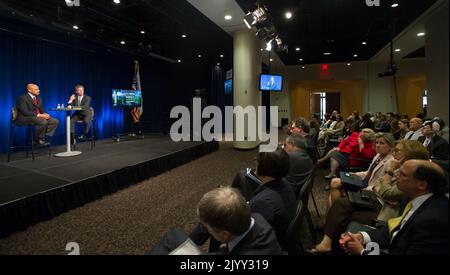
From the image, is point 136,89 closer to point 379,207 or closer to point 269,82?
point 269,82

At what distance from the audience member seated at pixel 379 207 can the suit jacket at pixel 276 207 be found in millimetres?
571

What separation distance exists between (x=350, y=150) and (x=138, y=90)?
267 inches

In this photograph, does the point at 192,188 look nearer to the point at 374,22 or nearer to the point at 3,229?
the point at 3,229

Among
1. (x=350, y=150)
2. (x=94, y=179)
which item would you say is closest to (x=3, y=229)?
(x=94, y=179)

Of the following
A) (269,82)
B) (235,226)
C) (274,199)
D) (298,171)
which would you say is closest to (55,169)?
(298,171)

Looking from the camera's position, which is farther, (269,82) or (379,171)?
(269,82)

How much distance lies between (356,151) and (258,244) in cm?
347

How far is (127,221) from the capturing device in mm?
2938

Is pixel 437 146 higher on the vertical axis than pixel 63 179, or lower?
higher

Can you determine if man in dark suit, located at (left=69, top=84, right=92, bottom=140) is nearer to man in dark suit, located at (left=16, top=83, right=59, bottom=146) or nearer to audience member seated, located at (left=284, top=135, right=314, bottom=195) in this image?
man in dark suit, located at (left=16, top=83, right=59, bottom=146)

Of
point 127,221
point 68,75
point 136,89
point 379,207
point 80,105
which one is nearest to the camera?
point 379,207

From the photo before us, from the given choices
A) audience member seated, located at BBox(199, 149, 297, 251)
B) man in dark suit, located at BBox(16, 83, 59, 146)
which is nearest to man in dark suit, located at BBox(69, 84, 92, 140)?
man in dark suit, located at BBox(16, 83, 59, 146)

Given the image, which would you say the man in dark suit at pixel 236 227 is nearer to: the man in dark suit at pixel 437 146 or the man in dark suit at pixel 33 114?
the man in dark suit at pixel 437 146

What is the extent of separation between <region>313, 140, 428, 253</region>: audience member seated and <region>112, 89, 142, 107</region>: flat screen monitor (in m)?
7.28
